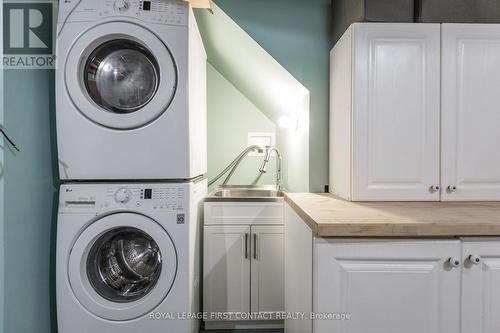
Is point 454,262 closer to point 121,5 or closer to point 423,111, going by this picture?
point 423,111

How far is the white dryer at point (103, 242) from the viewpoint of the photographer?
1.30m

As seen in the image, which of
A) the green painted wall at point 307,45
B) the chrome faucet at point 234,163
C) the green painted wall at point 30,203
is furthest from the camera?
the chrome faucet at point 234,163

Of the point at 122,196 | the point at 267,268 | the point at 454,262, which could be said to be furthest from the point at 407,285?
the point at 122,196

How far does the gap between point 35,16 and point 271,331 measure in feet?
7.29

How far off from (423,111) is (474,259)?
75cm

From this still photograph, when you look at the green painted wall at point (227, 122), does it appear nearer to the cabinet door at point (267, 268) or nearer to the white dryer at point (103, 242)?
the cabinet door at point (267, 268)

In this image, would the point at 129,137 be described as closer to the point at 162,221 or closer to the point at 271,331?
the point at 162,221

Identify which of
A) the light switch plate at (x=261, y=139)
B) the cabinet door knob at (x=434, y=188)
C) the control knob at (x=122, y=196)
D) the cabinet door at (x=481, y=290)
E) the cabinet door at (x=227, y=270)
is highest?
the light switch plate at (x=261, y=139)

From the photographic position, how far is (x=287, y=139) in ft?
7.88

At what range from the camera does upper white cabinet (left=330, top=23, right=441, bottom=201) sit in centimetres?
136

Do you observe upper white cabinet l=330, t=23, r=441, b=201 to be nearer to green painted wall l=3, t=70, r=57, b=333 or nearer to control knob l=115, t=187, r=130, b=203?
control knob l=115, t=187, r=130, b=203

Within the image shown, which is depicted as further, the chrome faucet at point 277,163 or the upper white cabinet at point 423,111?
the chrome faucet at point 277,163

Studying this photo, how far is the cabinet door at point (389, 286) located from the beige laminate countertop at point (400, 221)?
4 centimetres

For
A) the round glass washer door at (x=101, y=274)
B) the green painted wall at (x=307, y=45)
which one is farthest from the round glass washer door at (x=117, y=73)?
the green painted wall at (x=307, y=45)
